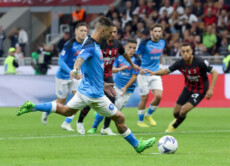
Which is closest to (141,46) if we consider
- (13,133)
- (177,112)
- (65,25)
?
(177,112)

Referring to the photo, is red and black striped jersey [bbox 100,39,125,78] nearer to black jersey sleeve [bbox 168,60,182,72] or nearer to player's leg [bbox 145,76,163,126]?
black jersey sleeve [bbox 168,60,182,72]

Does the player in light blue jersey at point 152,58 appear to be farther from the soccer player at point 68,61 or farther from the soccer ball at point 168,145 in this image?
the soccer ball at point 168,145

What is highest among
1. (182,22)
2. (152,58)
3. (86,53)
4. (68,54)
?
(86,53)

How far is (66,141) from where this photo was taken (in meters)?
11.8

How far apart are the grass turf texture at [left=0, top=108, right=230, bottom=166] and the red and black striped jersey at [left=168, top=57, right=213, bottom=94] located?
1003 millimetres

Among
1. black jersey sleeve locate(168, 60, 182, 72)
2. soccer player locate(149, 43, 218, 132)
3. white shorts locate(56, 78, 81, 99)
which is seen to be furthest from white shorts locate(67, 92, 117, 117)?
white shorts locate(56, 78, 81, 99)

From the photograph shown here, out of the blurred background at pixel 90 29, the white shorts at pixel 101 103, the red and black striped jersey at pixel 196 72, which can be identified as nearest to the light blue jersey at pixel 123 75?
the red and black striped jersey at pixel 196 72

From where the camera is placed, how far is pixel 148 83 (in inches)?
636

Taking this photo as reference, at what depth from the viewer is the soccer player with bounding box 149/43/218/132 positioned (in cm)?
1330

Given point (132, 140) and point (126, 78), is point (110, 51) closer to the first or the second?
point (126, 78)

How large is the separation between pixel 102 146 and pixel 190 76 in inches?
134

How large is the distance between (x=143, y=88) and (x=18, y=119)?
3.97 m

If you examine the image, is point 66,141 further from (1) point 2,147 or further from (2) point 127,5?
(2) point 127,5

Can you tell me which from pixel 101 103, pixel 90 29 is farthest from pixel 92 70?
pixel 90 29
